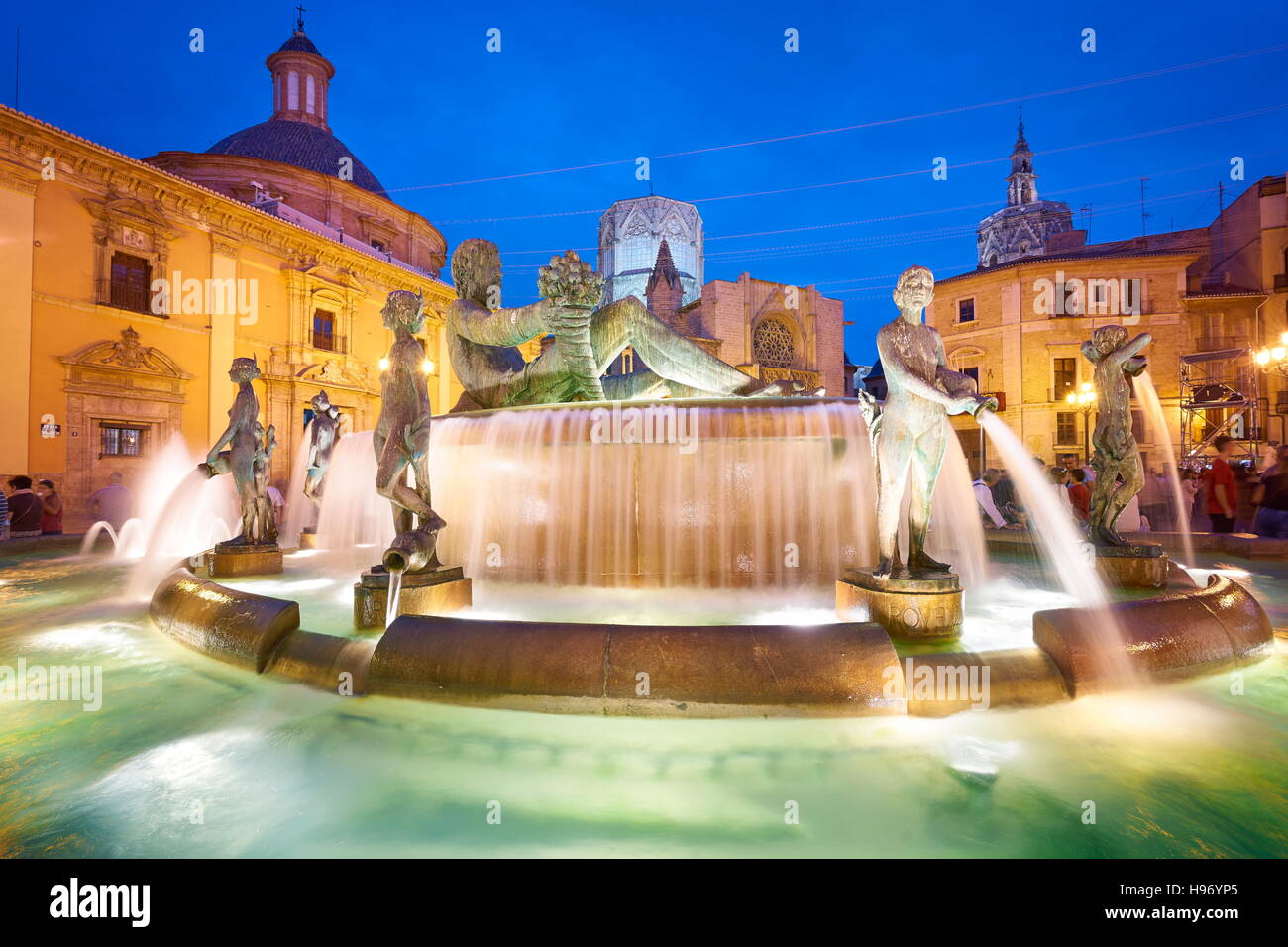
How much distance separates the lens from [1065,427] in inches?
1257

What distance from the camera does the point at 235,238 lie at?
79.2 ft

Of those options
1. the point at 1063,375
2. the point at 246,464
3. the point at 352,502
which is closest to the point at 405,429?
the point at 246,464

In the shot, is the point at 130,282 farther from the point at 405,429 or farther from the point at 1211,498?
the point at 1211,498

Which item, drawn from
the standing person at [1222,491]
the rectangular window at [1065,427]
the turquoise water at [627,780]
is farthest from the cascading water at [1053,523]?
the rectangular window at [1065,427]

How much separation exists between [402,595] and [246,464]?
3.65 metres

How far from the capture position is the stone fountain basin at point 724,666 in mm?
2889

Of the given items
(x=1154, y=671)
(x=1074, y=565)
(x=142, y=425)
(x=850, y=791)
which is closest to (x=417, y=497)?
(x=850, y=791)

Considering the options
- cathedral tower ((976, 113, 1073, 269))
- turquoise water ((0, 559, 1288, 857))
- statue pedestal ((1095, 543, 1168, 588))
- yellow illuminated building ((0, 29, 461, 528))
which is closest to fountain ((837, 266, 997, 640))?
turquoise water ((0, 559, 1288, 857))

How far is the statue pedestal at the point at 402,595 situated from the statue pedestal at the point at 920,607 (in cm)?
289

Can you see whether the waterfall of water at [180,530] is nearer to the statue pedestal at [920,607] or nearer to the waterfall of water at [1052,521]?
the statue pedestal at [920,607]

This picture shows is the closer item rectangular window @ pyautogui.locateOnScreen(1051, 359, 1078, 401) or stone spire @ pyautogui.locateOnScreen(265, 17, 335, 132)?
rectangular window @ pyautogui.locateOnScreen(1051, 359, 1078, 401)

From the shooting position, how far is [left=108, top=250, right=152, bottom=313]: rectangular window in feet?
67.4

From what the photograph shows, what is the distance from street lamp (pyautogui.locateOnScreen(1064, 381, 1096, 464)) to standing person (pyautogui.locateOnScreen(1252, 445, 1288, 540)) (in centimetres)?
1550

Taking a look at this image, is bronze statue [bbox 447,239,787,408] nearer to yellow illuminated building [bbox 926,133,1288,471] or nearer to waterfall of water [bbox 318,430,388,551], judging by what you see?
waterfall of water [bbox 318,430,388,551]
